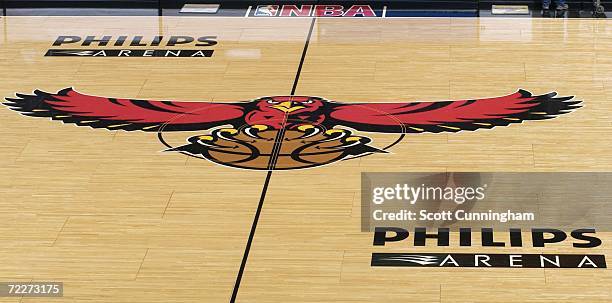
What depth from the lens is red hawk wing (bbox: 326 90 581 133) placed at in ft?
31.5

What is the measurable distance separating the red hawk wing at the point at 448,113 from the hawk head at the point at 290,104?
15 cm

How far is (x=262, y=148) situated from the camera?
924cm

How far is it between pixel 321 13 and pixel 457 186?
4115 mm

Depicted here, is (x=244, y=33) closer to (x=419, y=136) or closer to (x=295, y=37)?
(x=295, y=37)

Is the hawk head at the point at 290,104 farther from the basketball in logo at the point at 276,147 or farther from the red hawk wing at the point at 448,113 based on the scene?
the basketball in logo at the point at 276,147

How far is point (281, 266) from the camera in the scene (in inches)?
295

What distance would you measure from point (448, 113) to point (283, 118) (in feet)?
3.83

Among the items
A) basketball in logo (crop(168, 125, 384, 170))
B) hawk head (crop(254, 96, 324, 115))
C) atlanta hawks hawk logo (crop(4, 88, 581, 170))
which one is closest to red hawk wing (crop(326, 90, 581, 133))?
atlanta hawks hawk logo (crop(4, 88, 581, 170))

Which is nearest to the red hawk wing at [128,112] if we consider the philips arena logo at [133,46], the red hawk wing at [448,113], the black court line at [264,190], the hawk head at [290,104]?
the hawk head at [290,104]

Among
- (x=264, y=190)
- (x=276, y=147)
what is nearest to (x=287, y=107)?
(x=276, y=147)

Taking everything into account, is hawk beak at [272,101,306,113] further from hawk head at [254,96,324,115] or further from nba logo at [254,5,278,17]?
nba logo at [254,5,278,17]

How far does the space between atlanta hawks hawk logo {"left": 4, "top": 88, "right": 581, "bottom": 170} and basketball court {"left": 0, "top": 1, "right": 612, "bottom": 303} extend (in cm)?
2

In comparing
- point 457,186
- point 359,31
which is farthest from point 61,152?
point 359,31

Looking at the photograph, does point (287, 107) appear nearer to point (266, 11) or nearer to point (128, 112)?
point (128, 112)
